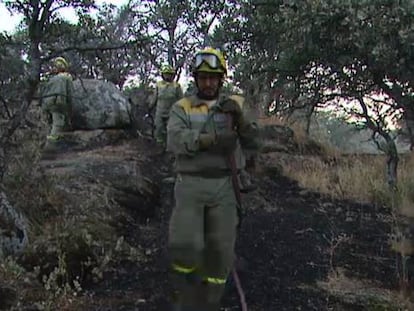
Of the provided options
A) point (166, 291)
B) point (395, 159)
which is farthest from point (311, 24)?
point (166, 291)

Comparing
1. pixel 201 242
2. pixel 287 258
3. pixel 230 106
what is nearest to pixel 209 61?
pixel 230 106

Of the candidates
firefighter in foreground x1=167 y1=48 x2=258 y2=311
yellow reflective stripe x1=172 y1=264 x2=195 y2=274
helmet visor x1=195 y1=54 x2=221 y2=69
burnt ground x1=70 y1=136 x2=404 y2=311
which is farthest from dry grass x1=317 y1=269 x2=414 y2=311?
helmet visor x1=195 y1=54 x2=221 y2=69

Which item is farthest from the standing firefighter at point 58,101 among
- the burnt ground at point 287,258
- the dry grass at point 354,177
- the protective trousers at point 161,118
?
the dry grass at point 354,177

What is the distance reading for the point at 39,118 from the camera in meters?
11.0

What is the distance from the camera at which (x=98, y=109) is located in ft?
41.7

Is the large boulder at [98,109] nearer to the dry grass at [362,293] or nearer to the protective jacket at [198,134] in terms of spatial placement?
the dry grass at [362,293]

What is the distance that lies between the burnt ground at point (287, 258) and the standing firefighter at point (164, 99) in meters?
1.50

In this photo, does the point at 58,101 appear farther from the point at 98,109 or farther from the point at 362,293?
the point at 362,293

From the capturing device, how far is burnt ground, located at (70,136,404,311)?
16.3 feet

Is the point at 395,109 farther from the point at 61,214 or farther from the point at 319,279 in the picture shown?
the point at 61,214

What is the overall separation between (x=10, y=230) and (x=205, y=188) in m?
2.05

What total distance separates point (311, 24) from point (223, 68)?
101 inches

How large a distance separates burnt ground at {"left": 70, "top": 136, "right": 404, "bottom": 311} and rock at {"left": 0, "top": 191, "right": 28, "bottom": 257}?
78cm

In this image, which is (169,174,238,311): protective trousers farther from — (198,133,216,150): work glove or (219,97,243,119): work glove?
(219,97,243,119): work glove
